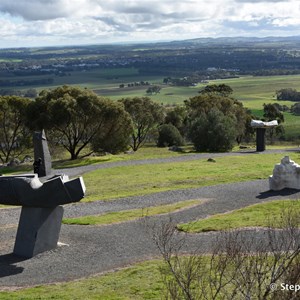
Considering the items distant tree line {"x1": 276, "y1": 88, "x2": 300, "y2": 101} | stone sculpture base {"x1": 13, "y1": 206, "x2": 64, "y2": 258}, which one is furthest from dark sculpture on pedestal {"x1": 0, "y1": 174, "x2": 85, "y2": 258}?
distant tree line {"x1": 276, "y1": 88, "x2": 300, "y2": 101}

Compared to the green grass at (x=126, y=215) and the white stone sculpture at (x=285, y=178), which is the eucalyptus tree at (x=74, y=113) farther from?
the white stone sculpture at (x=285, y=178)

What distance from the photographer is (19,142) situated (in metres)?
53.9

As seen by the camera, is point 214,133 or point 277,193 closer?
point 277,193

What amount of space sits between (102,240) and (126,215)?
3.60 metres

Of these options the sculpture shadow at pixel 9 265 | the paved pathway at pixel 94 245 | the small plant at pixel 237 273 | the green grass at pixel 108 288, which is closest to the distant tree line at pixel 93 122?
the paved pathway at pixel 94 245

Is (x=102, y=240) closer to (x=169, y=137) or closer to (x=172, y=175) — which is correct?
(x=172, y=175)

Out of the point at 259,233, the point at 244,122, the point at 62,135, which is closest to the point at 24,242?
the point at 259,233

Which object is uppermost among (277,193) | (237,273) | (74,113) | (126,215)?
(74,113)

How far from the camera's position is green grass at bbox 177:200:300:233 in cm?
1920

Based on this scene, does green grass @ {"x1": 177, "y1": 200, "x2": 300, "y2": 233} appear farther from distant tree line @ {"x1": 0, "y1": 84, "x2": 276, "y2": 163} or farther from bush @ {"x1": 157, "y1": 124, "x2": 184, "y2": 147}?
bush @ {"x1": 157, "y1": 124, "x2": 184, "y2": 147}

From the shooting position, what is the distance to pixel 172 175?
33594 millimetres

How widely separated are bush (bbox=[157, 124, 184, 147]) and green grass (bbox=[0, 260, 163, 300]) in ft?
147

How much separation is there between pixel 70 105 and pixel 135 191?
54.9ft

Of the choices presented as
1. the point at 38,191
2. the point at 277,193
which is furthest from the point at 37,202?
the point at 277,193
